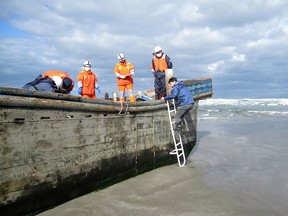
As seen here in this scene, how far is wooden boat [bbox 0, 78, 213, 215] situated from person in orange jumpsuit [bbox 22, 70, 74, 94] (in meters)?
0.66

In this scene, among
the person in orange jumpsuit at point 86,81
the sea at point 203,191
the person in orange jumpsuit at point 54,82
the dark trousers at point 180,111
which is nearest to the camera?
the sea at point 203,191

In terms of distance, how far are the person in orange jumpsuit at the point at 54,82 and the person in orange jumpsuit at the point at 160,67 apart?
3.97 meters

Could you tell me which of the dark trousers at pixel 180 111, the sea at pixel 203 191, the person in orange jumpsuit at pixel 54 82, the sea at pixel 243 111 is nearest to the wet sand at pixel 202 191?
the sea at pixel 203 191

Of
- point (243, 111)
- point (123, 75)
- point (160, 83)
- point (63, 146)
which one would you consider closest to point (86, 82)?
point (123, 75)

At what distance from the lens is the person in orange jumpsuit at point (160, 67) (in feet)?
31.6

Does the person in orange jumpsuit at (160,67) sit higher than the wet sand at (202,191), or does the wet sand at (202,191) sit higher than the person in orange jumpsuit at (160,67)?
the person in orange jumpsuit at (160,67)

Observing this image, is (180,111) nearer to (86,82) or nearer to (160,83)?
(160,83)

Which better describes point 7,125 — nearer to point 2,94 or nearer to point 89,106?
point 2,94

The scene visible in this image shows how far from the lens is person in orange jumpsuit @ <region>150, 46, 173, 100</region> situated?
962 cm

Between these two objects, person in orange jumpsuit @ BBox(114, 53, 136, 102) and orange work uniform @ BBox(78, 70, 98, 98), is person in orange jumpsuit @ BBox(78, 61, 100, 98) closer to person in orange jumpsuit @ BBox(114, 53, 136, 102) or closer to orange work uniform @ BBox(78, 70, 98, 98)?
orange work uniform @ BBox(78, 70, 98, 98)

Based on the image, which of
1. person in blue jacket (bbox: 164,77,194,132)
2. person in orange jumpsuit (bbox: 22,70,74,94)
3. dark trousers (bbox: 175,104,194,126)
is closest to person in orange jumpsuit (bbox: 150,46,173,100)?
person in blue jacket (bbox: 164,77,194,132)

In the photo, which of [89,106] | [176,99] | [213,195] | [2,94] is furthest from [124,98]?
[2,94]

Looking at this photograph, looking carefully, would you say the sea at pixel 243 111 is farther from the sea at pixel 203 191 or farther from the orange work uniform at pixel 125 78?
the sea at pixel 203 191

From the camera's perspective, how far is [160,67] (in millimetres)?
9695
